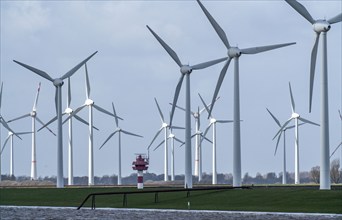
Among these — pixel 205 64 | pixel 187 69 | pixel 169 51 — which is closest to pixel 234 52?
pixel 205 64

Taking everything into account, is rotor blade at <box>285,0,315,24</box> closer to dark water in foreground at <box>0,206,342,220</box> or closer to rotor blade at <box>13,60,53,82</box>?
dark water in foreground at <box>0,206,342,220</box>

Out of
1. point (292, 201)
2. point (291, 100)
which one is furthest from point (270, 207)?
point (291, 100)

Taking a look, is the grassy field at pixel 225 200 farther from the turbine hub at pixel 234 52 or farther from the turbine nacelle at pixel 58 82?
the turbine nacelle at pixel 58 82

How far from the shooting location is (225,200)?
6556 centimetres

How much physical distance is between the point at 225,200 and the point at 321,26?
55.5ft

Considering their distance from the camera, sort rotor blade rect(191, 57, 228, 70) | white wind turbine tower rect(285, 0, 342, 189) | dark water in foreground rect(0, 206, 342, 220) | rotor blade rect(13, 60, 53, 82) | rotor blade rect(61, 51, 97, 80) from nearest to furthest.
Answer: dark water in foreground rect(0, 206, 342, 220), white wind turbine tower rect(285, 0, 342, 189), rotor blade rect(191, 57, 228, 70), rotor blade rect(13, 60, 53, 82), rotor blade rect(61, 51, 97, 80)

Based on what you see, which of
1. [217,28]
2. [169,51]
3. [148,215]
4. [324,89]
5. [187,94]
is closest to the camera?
[148,215]

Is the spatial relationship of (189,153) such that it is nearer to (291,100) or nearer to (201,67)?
(201,67)

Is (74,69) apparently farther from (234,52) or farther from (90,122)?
(234,52)

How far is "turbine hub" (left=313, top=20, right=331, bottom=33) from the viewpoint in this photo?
2707 inches

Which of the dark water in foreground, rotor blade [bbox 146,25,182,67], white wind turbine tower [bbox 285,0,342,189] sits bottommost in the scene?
the dark water in foreground

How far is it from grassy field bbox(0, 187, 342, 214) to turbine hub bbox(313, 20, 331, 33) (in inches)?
533

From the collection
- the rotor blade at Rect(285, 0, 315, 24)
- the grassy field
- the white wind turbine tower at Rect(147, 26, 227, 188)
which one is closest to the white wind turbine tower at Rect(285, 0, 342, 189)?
the rotor blade at Rect(285, 0, 315, 24)

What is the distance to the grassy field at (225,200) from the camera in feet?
189
